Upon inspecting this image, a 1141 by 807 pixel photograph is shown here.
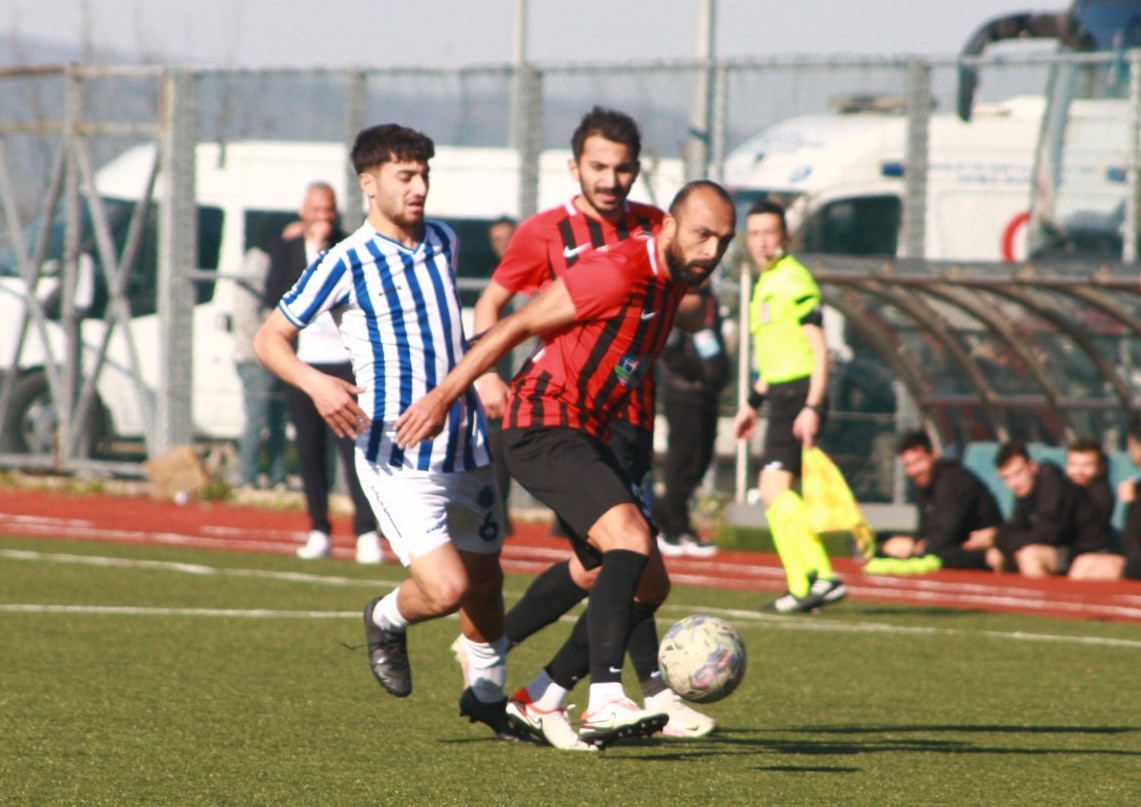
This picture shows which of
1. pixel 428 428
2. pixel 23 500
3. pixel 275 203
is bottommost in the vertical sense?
pixel 23 500

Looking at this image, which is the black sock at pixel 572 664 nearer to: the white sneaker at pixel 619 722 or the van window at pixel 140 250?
the white sneaker at pixel 619 722

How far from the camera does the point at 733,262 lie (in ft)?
51.8

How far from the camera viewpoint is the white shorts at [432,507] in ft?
21.0

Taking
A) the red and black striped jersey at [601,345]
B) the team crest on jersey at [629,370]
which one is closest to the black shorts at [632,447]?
the red and black striped jersey at [601,345]

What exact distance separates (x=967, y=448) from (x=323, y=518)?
15.4 feet

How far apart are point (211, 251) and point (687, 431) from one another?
5669 millimetres

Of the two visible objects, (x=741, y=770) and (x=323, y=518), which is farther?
(x=323, y=518)

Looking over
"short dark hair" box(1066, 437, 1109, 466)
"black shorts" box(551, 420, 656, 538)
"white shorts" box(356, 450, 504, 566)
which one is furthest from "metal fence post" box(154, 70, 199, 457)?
"white shorts" box(356, 450, 504, 566)

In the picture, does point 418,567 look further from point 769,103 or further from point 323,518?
point 769,103

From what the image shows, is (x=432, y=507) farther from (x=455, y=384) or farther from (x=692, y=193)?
(x=692, y=193)

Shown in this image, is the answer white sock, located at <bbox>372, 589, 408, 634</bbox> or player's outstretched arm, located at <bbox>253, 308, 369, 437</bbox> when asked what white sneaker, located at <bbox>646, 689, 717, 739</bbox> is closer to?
white sock, located at <bbox>372, 589, 408, 634</bbox>

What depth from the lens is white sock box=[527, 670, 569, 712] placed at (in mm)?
6551

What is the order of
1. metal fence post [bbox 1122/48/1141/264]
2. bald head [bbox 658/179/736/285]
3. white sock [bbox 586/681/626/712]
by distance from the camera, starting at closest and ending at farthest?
white sock [bbox 586/681/626/712], bald head [bbox 658/179/736/285], metal fence post [bbox 1122/48/1141/264]

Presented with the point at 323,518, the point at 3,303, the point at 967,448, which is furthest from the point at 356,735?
the point at 3,303
